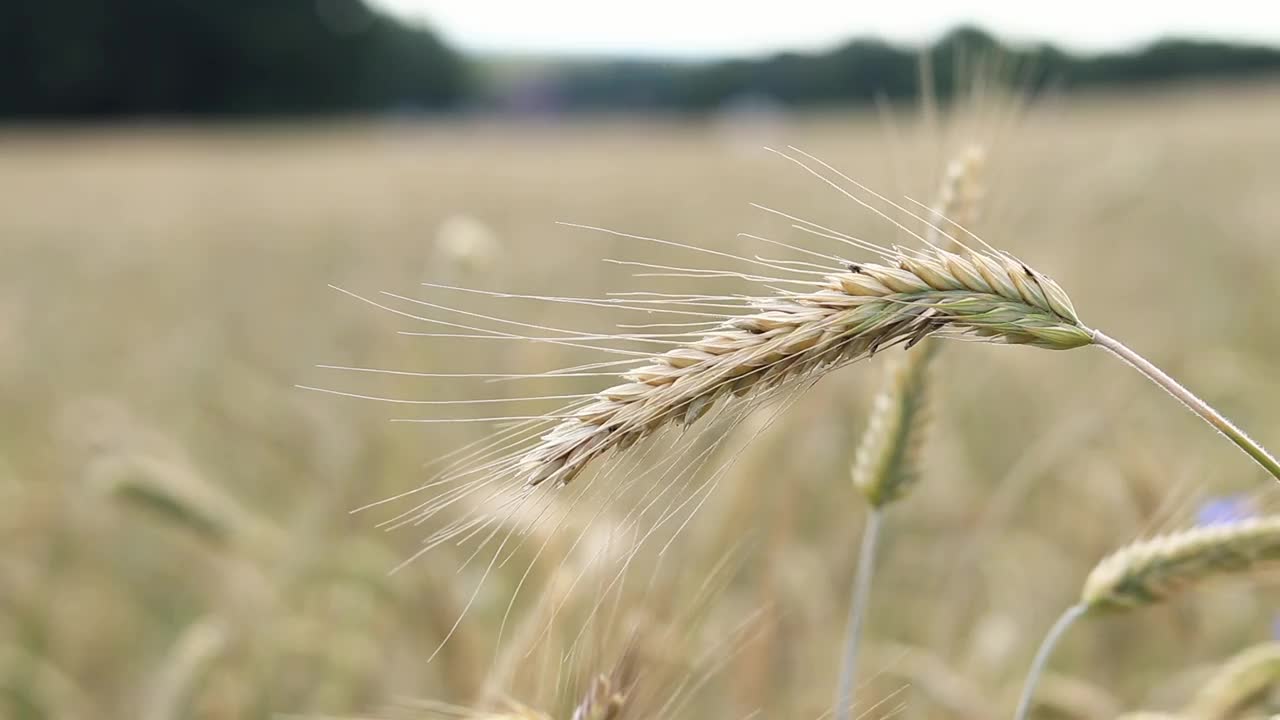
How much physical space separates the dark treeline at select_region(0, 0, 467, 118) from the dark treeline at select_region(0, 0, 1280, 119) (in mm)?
43

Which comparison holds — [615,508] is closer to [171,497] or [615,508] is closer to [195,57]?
[171,497]

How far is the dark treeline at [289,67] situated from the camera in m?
37.8

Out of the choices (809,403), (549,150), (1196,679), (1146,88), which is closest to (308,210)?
(809,403)

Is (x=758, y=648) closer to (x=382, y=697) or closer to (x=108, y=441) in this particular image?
(x=382, y=697)

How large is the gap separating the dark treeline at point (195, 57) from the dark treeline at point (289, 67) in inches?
1.7

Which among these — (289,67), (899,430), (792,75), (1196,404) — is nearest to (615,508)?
(899,430)

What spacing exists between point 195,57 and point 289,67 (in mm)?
3624

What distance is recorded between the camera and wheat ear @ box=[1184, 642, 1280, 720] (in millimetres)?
876

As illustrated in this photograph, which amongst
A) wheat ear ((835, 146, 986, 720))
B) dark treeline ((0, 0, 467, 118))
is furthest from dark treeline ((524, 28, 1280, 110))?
wheat ear ((835, 146, 986, 720))

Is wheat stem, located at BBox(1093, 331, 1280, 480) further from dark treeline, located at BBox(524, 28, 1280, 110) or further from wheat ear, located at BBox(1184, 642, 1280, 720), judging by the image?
dark treeline, located at BBox(524, 28, 1280, 110)

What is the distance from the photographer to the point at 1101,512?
2.19 meters

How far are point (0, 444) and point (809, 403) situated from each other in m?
2.99

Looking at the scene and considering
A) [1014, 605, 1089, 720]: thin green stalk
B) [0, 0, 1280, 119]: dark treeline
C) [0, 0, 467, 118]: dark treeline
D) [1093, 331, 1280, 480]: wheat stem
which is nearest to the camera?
[1093, 331, 1280, 480]: wheat stem

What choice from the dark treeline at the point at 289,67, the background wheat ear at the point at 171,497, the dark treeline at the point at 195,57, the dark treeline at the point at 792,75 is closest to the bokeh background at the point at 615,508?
the background wheat ear at the point at 171,497
